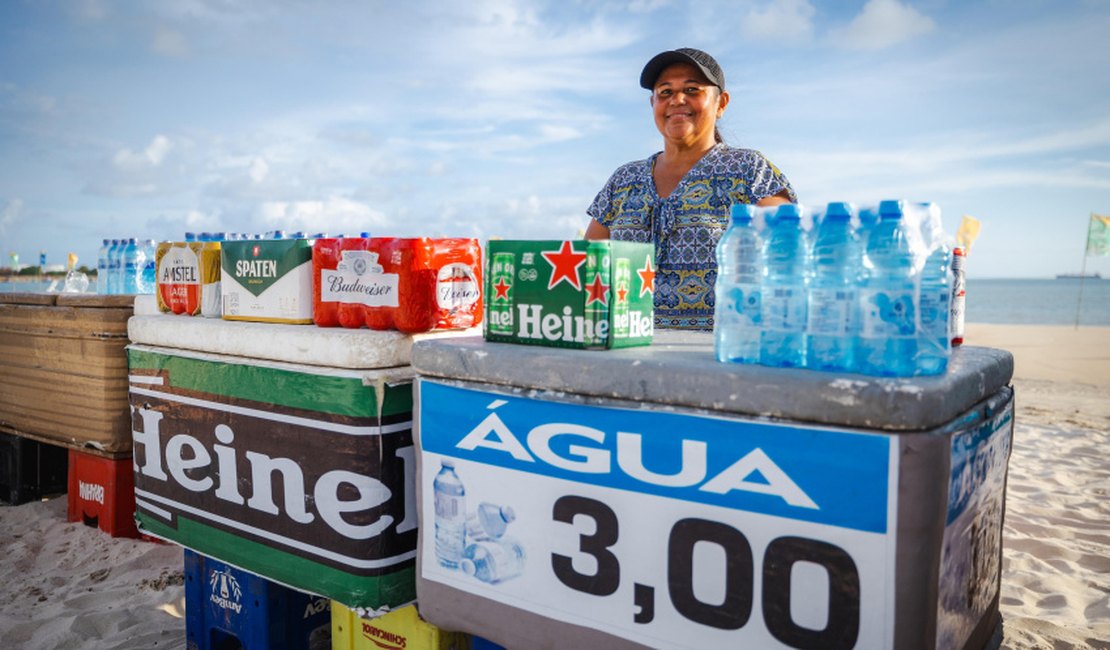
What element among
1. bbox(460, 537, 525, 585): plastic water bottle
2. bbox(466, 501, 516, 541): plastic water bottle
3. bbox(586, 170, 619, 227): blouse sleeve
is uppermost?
bbox(586, 170, 619, 227): blouse sleeve

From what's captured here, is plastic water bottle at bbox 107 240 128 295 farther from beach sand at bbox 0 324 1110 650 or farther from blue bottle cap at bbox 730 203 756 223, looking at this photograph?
blue bottle cap at bbox 730 203 756 223

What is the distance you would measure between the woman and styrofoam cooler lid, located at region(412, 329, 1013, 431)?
0.93m

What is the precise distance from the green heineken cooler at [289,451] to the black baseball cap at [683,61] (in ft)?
5.12

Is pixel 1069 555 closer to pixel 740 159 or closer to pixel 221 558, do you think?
pixel 740 159

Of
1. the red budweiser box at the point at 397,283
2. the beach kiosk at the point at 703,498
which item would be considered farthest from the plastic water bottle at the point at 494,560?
the red budweiser box at the point at 397,283

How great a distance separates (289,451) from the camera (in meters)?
2.29

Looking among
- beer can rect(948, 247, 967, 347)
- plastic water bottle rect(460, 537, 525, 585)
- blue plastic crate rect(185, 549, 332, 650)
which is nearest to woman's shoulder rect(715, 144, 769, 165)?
beer can rect(948, 247, 967, 347)

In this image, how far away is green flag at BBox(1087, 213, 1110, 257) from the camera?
2173 cm

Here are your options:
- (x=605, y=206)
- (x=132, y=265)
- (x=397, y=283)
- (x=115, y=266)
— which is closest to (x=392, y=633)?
(x=397, y=283)

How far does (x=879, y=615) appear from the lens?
1.39 m

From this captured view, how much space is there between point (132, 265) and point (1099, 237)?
2539 cm

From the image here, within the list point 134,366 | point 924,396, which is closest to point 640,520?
point 924,396

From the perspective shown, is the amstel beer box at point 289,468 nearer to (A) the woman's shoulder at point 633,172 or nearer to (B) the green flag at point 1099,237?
(A) the woman's shoulder at point 633,172

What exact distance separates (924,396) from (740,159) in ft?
5.82
